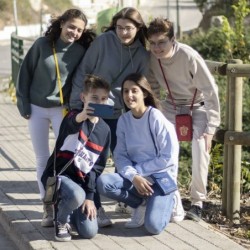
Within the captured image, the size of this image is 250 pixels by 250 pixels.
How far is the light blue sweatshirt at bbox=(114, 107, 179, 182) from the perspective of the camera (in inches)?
229

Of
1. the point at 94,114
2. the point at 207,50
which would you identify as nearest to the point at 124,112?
the point at 94,114

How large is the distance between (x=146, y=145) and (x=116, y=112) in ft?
1.76

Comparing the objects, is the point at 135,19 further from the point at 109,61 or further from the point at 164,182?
the point at 164,182

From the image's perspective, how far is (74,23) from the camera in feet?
19.7

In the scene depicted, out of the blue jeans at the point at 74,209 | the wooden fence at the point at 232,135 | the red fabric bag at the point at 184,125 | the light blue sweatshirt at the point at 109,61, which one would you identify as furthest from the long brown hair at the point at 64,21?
the blue jeans at the point at 74,209

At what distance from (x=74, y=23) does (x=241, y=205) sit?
2.34 m

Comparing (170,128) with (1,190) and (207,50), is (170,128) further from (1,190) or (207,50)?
(207,50)

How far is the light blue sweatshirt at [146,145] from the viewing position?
19.1ft

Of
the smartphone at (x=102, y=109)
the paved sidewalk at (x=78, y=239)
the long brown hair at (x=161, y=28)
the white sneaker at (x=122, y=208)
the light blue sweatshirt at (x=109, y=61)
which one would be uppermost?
the long brown hair at (x=161, y=28)

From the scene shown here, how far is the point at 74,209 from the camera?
561 cm

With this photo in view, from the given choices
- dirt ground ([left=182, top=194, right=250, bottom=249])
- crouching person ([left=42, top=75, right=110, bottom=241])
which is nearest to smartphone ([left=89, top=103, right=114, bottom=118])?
crouching person ([left=42, top=75, right=110, bottom=241])

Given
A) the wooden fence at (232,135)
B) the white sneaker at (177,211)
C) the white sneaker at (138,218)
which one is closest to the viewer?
the white sneaker at (138,218)

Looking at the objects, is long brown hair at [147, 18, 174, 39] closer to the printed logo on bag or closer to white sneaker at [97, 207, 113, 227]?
the printed logo on bag

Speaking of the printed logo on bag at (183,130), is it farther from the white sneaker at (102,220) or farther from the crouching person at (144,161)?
the white sneaker at (102,220)
